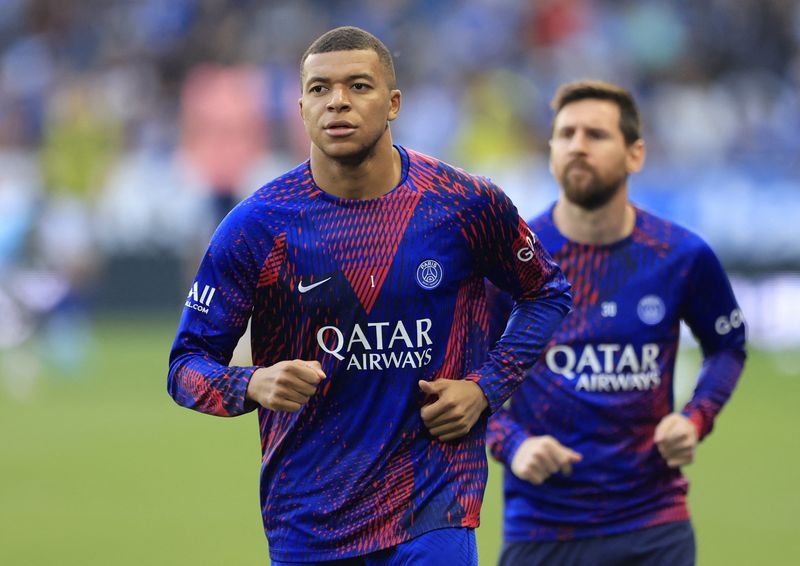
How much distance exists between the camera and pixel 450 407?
13.4 ft

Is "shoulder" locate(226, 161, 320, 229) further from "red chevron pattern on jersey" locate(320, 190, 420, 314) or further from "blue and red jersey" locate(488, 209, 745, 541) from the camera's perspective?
"blue and red jersey" locate(488, 209, 745, 541)

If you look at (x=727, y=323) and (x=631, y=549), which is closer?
(x=631, y=549)

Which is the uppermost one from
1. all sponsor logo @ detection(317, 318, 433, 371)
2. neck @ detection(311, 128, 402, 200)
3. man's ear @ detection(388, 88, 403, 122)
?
man's ear @ detection(388, 88, 403, 122)

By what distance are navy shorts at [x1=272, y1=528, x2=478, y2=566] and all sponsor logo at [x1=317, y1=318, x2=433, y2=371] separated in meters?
0.49

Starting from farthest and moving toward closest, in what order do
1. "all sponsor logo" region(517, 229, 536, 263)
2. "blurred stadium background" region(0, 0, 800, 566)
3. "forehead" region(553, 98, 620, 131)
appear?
"blurred stadium background" region(0, 0, 800, 566), "forehead" region(553, 98, 620, 131), "all sponsor logo" region(517, 229, 536, 263)

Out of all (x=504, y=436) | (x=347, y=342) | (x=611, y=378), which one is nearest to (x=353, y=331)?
(x=347, y=342)

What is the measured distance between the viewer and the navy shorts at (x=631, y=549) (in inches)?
204

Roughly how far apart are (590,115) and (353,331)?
1849mm

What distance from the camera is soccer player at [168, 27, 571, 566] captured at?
409 cm

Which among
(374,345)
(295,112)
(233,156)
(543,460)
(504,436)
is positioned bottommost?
(543,460)

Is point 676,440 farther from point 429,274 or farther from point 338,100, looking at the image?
point 338,100

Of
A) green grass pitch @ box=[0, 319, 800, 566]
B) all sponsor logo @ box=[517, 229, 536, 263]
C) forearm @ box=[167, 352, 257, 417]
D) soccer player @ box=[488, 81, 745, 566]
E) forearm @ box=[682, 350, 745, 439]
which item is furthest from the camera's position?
green grass pitch @ box=[0, 319, 800, 566]

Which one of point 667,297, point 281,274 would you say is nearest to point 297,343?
point 281,274

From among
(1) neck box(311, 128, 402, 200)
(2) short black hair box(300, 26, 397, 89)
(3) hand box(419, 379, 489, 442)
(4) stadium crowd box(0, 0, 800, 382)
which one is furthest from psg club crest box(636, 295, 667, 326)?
(4) stadium crowd box(0, 0, 800, 382)
